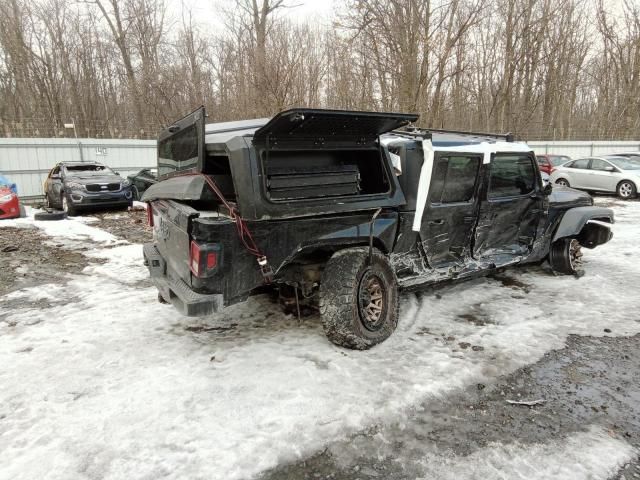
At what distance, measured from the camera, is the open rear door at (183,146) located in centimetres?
349

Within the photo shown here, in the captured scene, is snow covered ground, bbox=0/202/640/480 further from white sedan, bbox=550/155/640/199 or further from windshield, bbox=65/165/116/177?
white sedan, bbox=550/155/640/199

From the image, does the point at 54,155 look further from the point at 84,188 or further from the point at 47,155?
the point at 84,188

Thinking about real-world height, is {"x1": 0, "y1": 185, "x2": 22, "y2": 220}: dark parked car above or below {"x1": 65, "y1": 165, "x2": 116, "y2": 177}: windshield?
below

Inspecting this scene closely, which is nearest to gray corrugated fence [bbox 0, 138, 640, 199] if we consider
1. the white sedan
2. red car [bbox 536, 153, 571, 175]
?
red car [bbox 536, 153, 571, 175]

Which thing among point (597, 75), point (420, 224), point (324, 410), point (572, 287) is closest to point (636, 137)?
point (597, 75)

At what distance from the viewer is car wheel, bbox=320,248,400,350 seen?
12.0 ft

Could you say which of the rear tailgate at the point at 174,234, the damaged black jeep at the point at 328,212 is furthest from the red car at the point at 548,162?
the rear tailgate at the point at 174,234

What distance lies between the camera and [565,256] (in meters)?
5.81

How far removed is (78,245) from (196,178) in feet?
19.1

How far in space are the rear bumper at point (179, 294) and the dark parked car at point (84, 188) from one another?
896cm

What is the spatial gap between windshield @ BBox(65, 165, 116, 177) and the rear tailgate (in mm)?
10007

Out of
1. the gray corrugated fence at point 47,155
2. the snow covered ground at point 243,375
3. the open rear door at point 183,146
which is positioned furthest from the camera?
the gray corrugated fence at point 47,155

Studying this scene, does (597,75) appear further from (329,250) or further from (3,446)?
(3,446)

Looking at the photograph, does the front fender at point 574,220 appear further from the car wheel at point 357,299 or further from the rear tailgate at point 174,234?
the rear tailgate at point 174,234
